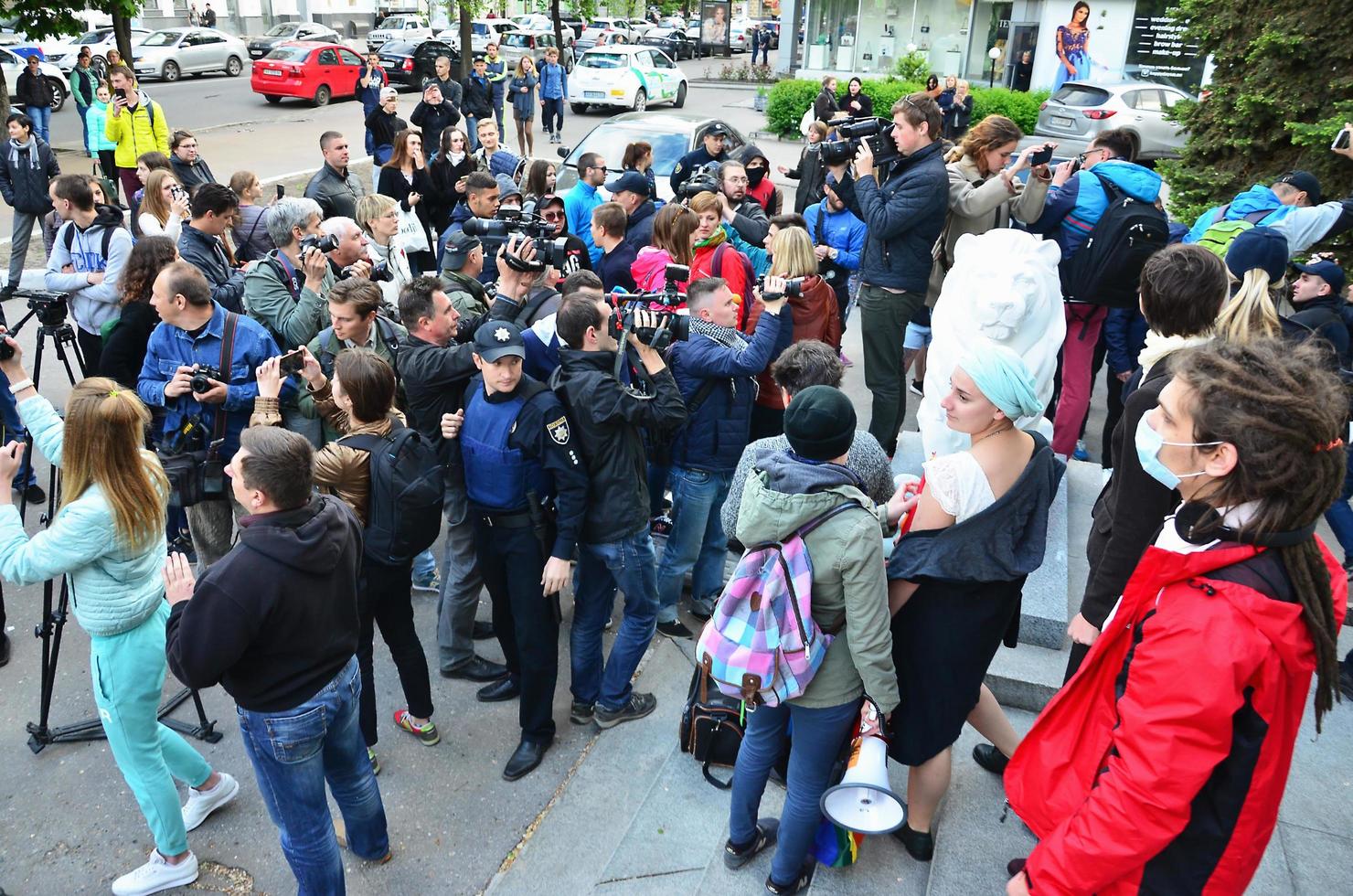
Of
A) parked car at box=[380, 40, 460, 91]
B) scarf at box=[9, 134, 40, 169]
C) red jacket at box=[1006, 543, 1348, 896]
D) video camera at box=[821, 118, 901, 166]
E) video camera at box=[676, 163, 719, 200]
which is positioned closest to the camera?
red jacket at box=[1006, 543, 1348, 896]

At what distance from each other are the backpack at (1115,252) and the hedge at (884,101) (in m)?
14.7

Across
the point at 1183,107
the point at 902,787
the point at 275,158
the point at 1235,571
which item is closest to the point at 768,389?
the point at 902,787

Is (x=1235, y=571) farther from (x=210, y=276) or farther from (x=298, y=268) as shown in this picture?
(x=210, y=276)

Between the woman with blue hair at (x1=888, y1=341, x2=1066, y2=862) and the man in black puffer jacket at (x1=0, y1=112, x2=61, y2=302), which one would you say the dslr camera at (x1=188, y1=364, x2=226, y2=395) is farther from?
the man in black puffer jacket at (x1=0, y1=112, x2=61, y2=302)

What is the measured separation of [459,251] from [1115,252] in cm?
356

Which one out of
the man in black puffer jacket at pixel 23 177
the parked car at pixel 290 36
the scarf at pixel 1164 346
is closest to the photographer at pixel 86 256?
the man in black puffer jacket at pixel 23 177

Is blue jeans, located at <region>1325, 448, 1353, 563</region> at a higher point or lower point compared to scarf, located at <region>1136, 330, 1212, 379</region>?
lower

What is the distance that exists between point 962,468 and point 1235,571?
34.6 inches

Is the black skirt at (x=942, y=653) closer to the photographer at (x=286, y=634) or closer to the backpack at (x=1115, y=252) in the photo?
the photographer at (x=286, y=634)

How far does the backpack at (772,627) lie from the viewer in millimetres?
2604

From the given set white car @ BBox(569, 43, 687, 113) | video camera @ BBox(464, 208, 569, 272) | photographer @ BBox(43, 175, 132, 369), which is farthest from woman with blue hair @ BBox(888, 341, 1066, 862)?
white car @ BBox(569, 43, 687, 113)

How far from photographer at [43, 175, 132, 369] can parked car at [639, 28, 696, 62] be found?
33.4 metres

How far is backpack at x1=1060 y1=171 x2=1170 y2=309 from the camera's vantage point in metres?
5.12

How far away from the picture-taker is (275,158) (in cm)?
1627
